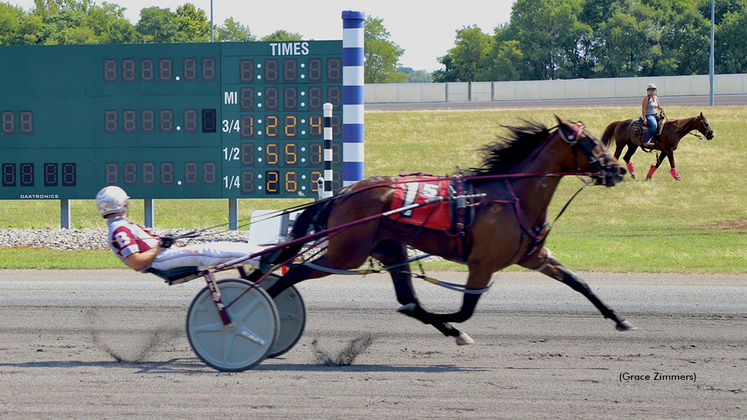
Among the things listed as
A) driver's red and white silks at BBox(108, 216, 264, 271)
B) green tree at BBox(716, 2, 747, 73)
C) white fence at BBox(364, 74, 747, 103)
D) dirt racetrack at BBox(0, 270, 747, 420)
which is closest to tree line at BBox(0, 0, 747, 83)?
green tree at BBox(716, 2, 747, 73)

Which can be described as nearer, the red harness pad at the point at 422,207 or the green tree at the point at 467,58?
the red harness pad at the point at 422,207

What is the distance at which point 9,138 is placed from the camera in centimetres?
1298

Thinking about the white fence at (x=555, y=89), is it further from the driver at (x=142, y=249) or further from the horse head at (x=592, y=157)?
the driver at (x=142, y=249)

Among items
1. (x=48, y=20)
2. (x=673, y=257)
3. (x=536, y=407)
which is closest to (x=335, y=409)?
(x=536, y=407)

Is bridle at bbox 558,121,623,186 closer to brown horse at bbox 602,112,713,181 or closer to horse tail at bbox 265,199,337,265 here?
horse tail at bbox 265,199,337,265

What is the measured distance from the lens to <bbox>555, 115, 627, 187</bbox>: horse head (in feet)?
19.8

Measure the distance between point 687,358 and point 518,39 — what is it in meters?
50.3

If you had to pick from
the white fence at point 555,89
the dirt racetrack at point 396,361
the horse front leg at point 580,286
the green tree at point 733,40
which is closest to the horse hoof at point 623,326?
the horse front leg at point 580,286

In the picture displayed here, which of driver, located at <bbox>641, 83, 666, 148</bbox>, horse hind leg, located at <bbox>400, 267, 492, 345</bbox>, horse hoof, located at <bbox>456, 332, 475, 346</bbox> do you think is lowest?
horse hoof, located at <bbox>456, 332, 475, 346</bbox>

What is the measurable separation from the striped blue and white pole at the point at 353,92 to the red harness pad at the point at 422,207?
4812 mm

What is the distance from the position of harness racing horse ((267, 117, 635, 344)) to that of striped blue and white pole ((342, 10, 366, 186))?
4.68m

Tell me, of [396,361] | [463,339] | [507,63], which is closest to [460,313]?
[463,339]

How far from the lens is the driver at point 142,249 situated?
5.55 meters

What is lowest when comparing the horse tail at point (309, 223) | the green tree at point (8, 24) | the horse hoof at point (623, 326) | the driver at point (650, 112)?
the horse hoof at point (623, 326)
